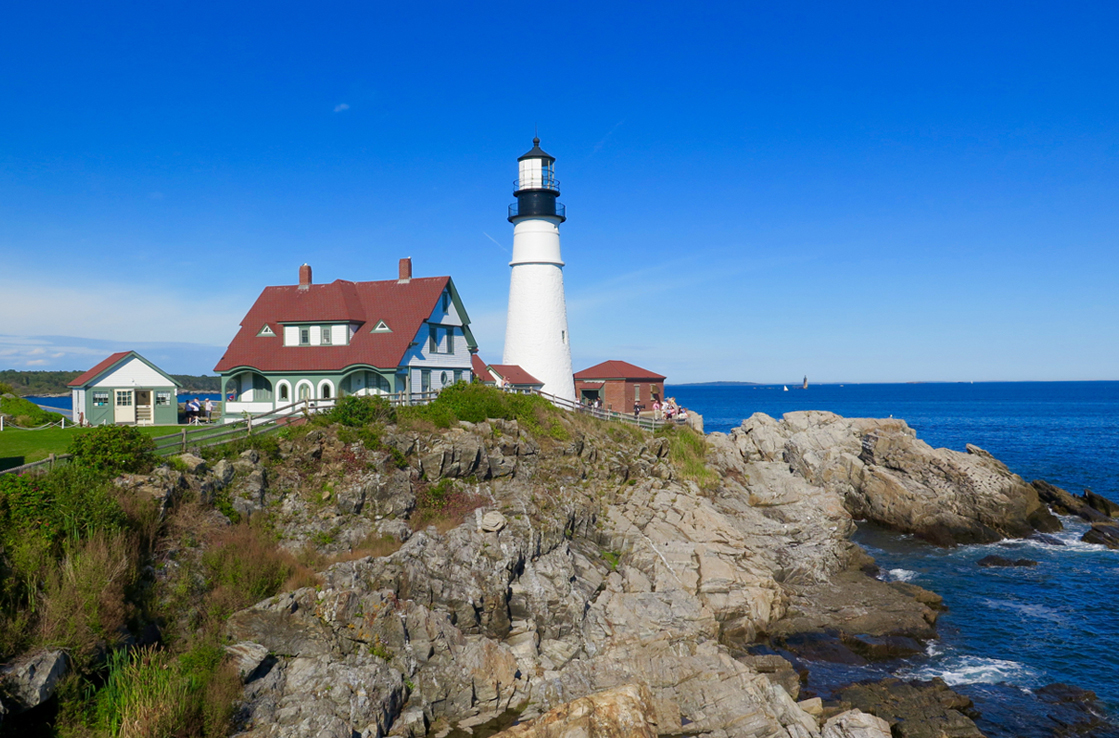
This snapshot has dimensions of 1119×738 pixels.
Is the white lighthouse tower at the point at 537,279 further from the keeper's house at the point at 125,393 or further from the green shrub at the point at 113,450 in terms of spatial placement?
the green shrub at the point at 113,450

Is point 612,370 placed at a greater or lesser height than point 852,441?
greater

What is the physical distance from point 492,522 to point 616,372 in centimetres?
2783

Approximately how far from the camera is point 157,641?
1507 centimetres

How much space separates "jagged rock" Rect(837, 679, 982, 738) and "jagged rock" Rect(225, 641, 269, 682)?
1445 centimetres

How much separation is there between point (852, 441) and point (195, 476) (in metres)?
38.1

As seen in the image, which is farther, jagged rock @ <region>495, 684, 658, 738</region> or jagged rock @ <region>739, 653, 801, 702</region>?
jagged rock @ <region>739, 653, 801, 702</region>

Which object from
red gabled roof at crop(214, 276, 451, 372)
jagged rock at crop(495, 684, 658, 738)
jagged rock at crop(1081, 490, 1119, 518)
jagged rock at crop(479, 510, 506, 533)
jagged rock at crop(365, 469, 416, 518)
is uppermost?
red gabled roof at crop(214, 276, 451, 372)

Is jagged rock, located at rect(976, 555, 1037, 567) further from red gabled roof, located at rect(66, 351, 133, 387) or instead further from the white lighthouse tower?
red gabled roof, located at rect(66, 351, 133, 387)

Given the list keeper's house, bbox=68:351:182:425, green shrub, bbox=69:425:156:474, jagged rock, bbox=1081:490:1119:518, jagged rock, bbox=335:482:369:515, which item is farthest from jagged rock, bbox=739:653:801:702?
jagged rock, bbox=1081:490:1119:518

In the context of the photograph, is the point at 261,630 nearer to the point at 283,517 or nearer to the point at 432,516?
the point at 283,517

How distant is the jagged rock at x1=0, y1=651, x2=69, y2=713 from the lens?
1180 cm

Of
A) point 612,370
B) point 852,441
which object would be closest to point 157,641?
point 612,370

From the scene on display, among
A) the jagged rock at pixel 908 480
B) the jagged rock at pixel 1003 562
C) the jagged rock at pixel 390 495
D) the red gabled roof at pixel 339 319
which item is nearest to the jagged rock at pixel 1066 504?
the jagged rock at pixel 908 480

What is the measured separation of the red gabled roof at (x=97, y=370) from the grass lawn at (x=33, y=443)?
3692 mm
